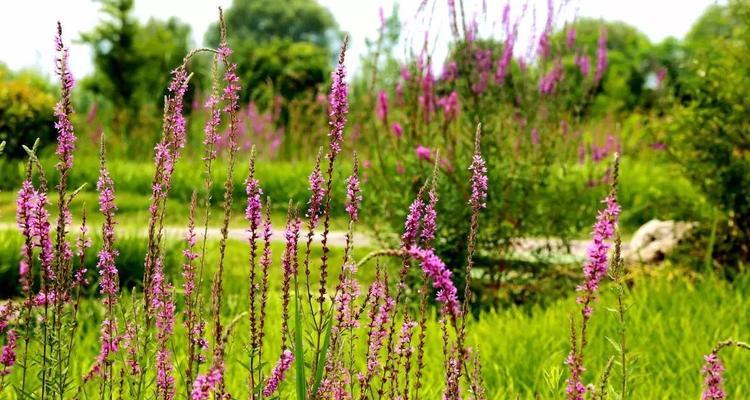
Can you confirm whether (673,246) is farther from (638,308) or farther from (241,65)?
(241,65)

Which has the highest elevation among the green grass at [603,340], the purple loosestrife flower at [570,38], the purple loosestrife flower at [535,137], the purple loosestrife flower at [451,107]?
the purple loosestrife flower at [570,38]

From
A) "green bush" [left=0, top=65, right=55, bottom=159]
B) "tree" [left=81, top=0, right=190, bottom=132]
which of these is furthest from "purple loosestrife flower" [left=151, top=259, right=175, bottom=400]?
"tree" [left=81, top=0, right=190, bottom=132]

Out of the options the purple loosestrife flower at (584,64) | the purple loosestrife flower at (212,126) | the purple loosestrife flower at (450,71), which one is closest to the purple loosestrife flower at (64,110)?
the purple loosestrife flower at (212,126)

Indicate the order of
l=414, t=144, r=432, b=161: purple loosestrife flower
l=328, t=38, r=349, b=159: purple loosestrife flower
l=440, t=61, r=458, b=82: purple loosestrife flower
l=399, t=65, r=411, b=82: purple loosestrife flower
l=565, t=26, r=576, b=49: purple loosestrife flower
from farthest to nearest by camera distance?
l=565, t=26, r=576, b=49: purple loosestrife flower, l=399, t=65, r=411, b=82: purple loosestrife flower, l=440, t=61, r=458, b=82: purple loosestrife flower, l=414, t=144, r=432, b=161: purple loosestrife flower, l=328, t=38, r=349, b=159: purple loosestrife flower

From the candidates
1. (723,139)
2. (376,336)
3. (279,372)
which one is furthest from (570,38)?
(279,372)

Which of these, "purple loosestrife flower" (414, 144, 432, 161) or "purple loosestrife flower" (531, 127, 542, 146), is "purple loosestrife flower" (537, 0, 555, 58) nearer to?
"purple loosestrife flower" (531, 127, 542, 146)

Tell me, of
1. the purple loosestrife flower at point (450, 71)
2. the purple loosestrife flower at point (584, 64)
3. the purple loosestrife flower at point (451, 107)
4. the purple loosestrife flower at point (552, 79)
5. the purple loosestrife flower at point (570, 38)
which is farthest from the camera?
the purple loosestrife flower at point (584, 64)

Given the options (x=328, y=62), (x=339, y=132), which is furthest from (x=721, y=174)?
(x=328, y=62)

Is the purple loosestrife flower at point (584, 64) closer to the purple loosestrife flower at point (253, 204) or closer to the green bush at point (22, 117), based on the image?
the purple loosestrife flower at point (253, 204)

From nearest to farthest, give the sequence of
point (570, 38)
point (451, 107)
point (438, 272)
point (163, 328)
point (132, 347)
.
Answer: point (438, 272) → point (163, 328) → point (132, 347) → point (451, 107) → point (570, 38)

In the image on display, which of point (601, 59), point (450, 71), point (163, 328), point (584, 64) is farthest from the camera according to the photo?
point (601, 59)

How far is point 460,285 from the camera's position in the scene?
19.0ft

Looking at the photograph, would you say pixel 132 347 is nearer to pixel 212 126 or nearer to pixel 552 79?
pixel 212 126

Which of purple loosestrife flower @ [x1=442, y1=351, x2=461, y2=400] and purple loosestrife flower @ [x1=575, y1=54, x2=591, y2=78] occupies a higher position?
purple loosestrife flower @ [x1=575, y1=54, x2=591, y2=78]
